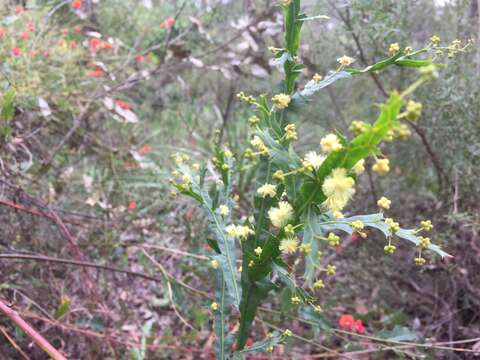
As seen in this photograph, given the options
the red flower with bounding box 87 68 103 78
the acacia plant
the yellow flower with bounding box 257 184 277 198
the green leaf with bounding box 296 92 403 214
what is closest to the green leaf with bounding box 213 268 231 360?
the acacia plant

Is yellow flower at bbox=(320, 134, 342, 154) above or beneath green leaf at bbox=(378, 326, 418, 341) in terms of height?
above

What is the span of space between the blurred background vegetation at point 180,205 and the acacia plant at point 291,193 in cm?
43

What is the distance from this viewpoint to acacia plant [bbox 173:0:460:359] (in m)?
0.63

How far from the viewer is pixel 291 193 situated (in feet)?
2.52

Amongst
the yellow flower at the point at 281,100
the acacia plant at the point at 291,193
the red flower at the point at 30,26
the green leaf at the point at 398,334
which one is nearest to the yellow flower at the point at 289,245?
the acacia plant at the point at 291,193

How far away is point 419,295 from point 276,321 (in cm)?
59

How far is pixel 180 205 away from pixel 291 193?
4.68ft

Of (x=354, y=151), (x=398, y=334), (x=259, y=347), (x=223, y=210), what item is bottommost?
(x=398, y=334)

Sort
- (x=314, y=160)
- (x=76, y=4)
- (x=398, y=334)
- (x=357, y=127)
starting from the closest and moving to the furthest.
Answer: (x=357, y=127) → (x=314, y=160) → (x=398, y=334) → (x=76, y=4)

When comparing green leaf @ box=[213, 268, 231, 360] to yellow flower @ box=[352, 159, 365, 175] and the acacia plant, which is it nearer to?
the acacia plant

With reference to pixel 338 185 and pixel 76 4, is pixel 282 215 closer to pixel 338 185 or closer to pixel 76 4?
pixel 338 185

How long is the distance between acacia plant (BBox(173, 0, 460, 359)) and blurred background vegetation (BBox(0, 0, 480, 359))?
1.40 ft

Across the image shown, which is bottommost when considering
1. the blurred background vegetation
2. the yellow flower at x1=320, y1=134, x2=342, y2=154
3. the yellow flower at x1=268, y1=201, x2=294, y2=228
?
the blurred background vegetation

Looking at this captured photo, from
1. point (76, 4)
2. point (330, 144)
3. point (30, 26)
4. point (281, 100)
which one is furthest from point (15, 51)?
point (330, 144)
